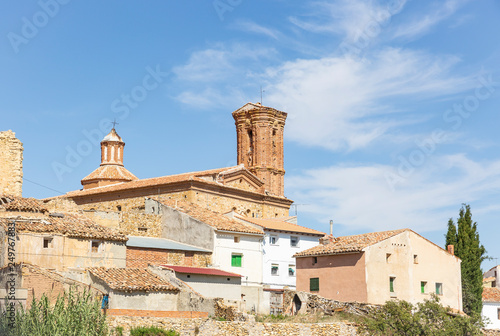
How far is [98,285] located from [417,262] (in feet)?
56.9

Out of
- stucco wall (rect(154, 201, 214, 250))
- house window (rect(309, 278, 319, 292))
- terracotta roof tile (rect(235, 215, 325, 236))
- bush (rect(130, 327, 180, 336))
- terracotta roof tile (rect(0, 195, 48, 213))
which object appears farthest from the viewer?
terracotta roof tile (rect(235, 215, 325, 236))

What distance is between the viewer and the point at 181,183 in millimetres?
57250

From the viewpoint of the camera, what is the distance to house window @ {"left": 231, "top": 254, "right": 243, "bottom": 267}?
43125mm

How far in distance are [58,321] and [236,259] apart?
21.7 meters

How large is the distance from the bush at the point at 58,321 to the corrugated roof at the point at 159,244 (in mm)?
14623

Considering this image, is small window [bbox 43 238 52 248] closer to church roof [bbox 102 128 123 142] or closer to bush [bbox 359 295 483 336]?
bush [bbox 359 295 483 336]

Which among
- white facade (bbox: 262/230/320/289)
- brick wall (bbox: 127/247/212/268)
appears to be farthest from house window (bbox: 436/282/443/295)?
brick wall (bbox: 127/247/212/268)

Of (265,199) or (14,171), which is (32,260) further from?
(265,199)

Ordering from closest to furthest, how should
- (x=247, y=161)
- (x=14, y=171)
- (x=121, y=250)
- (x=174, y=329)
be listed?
(x=174, y=329) → (x=121, y=250) → (x=14, y=171) → (x=247, y=161)

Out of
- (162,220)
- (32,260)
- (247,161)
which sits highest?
(247,161)

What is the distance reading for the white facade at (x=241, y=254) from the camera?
42.2 meters

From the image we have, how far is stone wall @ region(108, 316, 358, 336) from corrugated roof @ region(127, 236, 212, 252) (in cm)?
982

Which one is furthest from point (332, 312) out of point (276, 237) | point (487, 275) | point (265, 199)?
point (487, 275)

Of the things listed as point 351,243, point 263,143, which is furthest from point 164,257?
point 263,143
